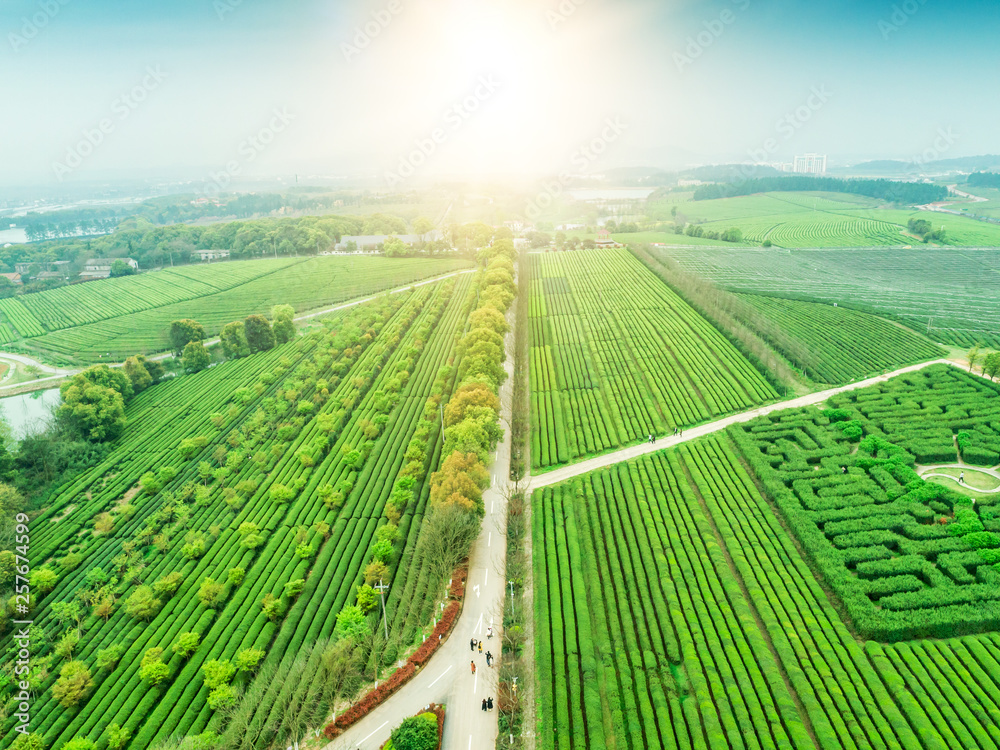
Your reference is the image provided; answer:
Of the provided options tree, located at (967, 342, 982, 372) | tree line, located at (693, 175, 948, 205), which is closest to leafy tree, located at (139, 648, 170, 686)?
tree, located at (967, 342, 982, 372)

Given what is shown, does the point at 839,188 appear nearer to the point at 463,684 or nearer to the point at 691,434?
the point at 691,434

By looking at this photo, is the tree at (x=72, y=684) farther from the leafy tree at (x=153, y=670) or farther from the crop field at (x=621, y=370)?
the crop field at (x=621, y=370)

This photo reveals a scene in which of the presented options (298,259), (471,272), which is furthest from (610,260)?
(298,259)

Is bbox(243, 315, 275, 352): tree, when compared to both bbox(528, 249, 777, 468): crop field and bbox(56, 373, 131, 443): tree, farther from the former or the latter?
bbox(528, 249, 777, 468): crop field

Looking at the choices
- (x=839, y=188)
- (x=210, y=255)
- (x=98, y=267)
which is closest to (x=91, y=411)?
(x=98, y=267)

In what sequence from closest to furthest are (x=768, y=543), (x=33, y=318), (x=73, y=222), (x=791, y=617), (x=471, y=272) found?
(x=791, y=617) < (x=768, y=543) < (x=33, y=318) < (x=471, y=272) < (x=73, y=222)

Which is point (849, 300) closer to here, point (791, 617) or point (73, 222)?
point (791, 617)
